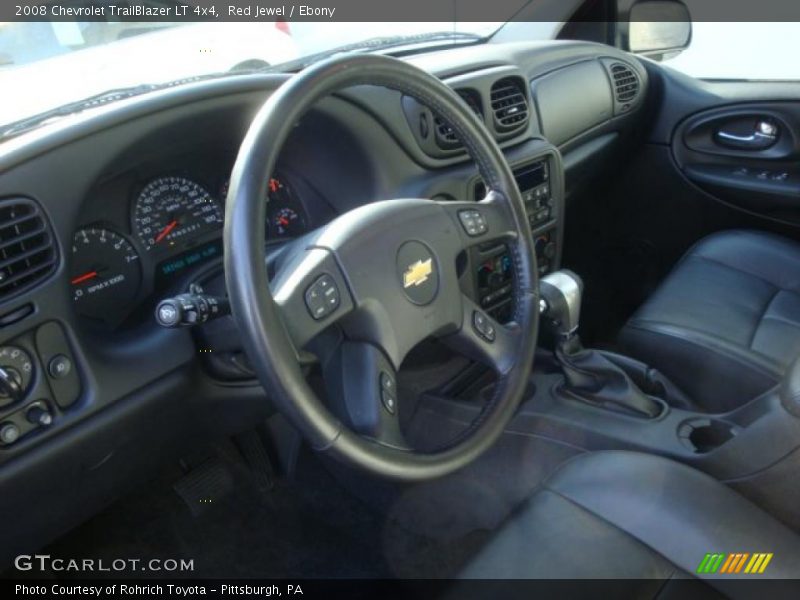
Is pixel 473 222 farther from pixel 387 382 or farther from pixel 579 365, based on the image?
pixel 579 365

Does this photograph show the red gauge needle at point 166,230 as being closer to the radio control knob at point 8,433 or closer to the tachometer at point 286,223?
the tachometer at point 286,223

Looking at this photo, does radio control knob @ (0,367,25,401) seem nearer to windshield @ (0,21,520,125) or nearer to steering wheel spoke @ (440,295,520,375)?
windshield @ (0,21,520,125)

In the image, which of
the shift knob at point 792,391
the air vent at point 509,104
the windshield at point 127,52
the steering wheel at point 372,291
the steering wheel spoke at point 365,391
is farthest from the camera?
the air vent at point 509,104

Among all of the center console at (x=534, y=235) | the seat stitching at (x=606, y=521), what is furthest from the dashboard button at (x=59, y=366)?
the center console at (x=534, y=235)

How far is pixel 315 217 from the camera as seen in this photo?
1.63 m

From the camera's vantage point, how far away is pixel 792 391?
1230 millimetres

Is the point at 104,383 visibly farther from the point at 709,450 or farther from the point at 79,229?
the point at 709,450

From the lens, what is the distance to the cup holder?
4.81ft

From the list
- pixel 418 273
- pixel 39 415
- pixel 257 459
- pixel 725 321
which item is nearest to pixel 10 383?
pixel 39 415

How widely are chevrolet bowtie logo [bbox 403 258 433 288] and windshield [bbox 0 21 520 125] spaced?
26.5 inches

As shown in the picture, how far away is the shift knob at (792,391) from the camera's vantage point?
3.99 feet

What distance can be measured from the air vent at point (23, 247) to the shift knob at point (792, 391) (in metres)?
1.13

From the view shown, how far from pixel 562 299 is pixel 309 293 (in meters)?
0.65

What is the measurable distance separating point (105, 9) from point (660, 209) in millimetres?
2023
